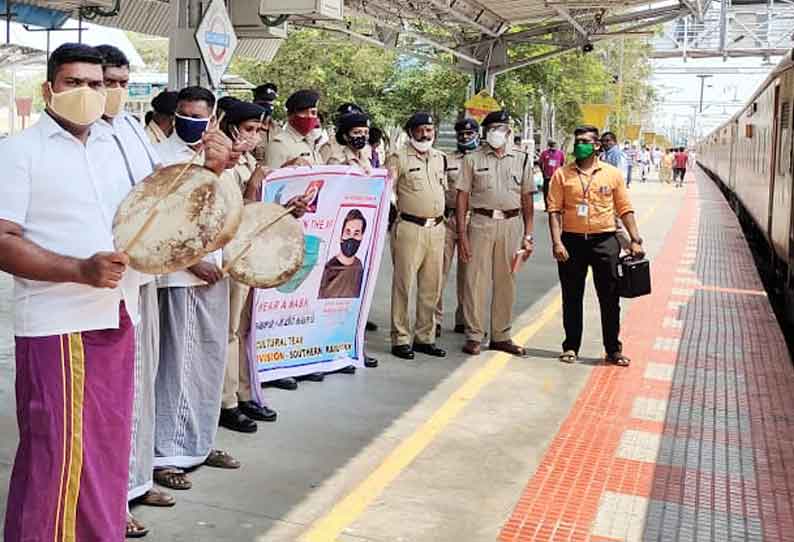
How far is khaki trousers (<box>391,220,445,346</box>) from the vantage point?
7.11 meters

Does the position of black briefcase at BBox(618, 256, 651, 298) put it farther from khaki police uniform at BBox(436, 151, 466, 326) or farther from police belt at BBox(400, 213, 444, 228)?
police belt at BBox(400, 213, 444, 228)

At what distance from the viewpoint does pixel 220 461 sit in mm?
4734

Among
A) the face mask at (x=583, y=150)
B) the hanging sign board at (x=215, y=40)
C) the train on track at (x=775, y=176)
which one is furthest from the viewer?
the train on track at (x=775, y=176)

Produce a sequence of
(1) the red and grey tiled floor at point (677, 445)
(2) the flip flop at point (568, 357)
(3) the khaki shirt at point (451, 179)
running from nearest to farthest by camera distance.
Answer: (1) the red and grey tiled floor at point (677, 445)
(2) the flip flop at point (568, 357)
(3) the khaki shirt at point (451, 179)

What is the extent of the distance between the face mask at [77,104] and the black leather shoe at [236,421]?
2.66 m

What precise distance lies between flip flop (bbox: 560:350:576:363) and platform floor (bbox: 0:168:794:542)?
78 mm

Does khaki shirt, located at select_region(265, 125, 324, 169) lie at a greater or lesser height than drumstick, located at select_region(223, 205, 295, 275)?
greater

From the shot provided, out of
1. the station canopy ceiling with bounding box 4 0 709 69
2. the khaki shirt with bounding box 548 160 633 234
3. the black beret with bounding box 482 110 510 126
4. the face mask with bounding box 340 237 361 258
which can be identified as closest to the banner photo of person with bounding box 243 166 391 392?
the face mask with bounding box 340 237 361 258

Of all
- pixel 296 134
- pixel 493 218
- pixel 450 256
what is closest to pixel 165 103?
pixel 296 134

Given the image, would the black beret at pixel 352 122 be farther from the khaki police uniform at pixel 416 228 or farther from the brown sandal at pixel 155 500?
the brown sandal at pixel 155 500

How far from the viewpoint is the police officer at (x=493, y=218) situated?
285 inches

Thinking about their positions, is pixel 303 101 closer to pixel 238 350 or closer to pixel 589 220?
pixel 238 350

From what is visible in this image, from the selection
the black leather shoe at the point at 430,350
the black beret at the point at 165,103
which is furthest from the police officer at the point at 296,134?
the black leather shoe at the point at 430,350

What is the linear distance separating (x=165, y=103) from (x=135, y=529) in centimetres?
217
